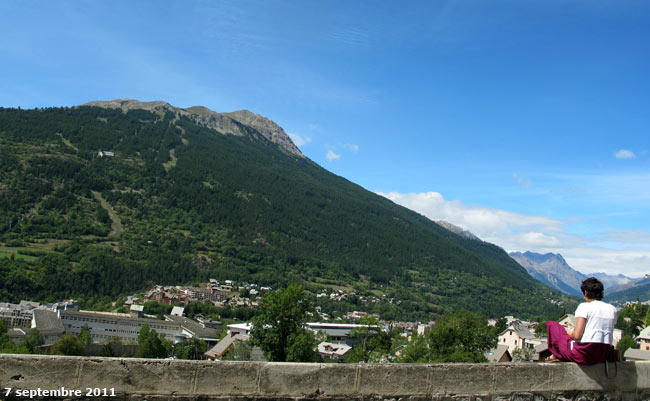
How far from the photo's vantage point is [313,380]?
508cm

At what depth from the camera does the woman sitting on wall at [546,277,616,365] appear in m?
5.42

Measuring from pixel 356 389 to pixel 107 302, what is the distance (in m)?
126

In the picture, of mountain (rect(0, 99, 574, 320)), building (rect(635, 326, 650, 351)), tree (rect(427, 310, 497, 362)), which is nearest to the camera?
tree (rect(427, 310, 497, 362))

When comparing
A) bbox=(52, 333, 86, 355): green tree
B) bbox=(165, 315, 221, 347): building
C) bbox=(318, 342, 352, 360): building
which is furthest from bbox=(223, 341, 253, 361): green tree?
bbox=(165, 315, 221, 347): building

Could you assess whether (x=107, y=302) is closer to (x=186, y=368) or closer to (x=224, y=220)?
(x=224, y=220)

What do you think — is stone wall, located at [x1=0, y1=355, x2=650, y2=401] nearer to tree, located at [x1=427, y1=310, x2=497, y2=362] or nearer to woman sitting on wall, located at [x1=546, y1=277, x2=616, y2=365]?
woman sitting on wall, located at [x1=546, y1=277, x2=616, y2=365]

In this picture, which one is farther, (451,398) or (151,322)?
(151,322)

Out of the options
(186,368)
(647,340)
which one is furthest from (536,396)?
(647,340)

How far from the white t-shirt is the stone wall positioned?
1.81 ft

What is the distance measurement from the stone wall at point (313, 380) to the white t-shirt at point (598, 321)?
55cm

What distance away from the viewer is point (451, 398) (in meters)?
5.50

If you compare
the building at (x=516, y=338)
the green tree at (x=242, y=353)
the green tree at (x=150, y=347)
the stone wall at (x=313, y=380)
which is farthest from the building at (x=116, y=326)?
the stone wall at (x=313, y=380)

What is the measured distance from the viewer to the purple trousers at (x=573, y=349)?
18.6 ft

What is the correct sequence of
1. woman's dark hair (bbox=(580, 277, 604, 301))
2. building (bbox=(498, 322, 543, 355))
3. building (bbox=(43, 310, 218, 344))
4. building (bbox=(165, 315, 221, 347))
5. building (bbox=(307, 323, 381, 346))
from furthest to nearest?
building (bbox=(307, 323, 381, 346)), building (bbox=(165, 315, 221, 347)), building (bbox=(43, 310, 218, 344)), building (bbox=(498, 322, 543, 355)), woman's dark hair (bbox=(580, 277, 604, 301))
